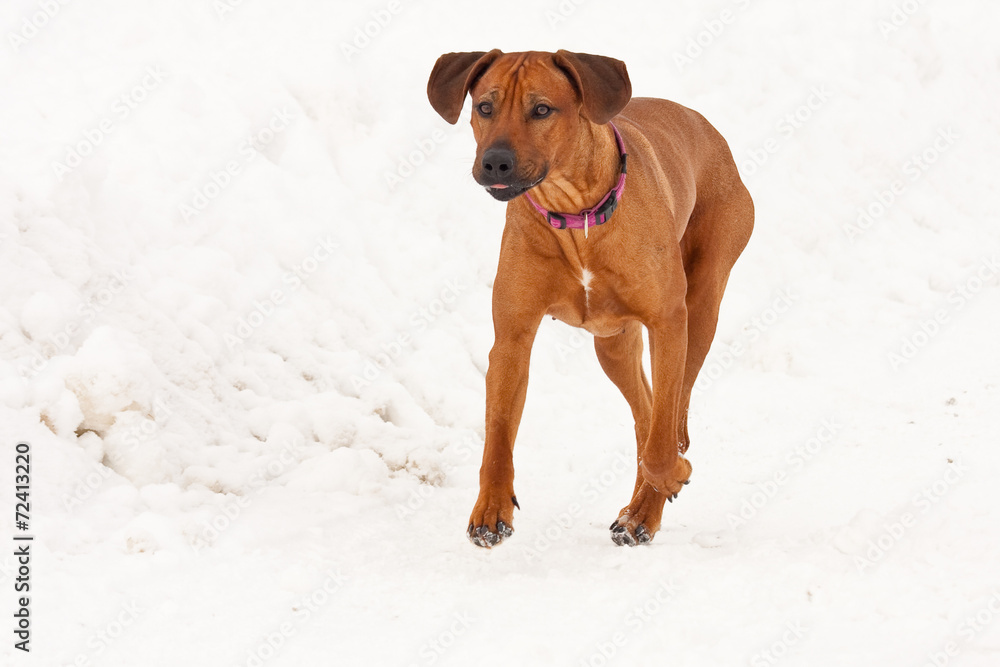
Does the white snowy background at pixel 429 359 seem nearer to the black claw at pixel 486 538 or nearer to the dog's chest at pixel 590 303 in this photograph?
the black claw at pixel 486 538

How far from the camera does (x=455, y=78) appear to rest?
12.6 feet

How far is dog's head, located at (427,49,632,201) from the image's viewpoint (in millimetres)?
3387

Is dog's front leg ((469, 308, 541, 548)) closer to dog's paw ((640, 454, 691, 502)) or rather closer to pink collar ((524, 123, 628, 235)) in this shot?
pink collar ((524, 123, 628, 235))

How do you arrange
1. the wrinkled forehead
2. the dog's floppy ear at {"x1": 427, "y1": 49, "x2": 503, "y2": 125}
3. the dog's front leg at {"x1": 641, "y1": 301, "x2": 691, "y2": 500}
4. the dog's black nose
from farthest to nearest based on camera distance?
the dog's front leg at {"x1": 641, "y1": 301, "x2": 691, "y2": 500}
the dog's floppy ear at {"x1": 427, "y1": 49, "x2": 503, "y2": 125}
the wrinkled forehead
the dog's black nose

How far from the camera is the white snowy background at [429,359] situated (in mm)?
3424

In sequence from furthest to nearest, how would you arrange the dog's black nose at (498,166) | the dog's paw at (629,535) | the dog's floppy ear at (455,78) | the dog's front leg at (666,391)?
the dog's paw at (629,535) → the dog's front leg at (666,391) → the dog's floppy ear at (455,78) → the dog's black nose at (498,166)

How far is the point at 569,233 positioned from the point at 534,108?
55cm

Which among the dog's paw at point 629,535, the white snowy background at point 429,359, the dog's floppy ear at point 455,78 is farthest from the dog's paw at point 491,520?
the dog's floppy ear at point 455,78

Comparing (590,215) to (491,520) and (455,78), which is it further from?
(491,520)

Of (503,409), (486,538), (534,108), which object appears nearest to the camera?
(534,108)

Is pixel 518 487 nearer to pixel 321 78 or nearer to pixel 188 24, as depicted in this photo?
pixel 321 78

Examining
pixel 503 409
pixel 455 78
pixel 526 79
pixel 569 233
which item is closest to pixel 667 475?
pixel 503 409

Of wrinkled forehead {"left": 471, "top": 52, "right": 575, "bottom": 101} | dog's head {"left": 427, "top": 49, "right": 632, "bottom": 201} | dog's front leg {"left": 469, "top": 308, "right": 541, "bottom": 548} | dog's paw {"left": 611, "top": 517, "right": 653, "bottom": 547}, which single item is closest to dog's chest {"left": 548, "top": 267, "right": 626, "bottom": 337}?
dog's front leg {"left": 469, "top": 308, "right": 541, "bottom": 548}

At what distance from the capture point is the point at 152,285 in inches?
211
